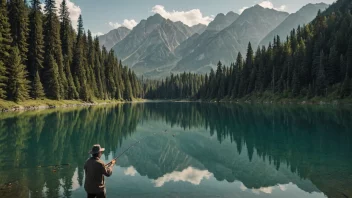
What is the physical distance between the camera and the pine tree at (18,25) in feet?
251

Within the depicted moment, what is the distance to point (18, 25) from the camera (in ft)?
255

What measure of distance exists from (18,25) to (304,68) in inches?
3842

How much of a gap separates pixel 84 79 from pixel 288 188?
9568cm

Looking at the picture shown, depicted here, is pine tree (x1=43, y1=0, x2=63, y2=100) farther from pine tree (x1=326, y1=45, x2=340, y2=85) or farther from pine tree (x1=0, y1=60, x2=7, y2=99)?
pine tree (x1=326, y1=45, x2=340, y2=85)

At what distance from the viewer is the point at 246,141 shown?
28531mm

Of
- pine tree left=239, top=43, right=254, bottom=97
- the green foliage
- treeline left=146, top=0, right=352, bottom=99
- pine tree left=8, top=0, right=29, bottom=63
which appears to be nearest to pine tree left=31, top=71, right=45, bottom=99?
the green foliage

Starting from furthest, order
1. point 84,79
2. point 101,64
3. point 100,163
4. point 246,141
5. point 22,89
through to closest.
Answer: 1. point 101,64
2. point 84,79
3. point 22,89
4. point 246,141
5. point 100,163

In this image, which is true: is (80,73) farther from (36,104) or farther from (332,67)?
(332,67)

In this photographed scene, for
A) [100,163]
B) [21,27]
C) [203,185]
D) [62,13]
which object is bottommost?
[203,185]

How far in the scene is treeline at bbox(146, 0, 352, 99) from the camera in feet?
305

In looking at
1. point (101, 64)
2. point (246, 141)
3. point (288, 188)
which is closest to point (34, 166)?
point (288, 188)

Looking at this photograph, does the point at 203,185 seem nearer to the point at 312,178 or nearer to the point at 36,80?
the point at 312,178

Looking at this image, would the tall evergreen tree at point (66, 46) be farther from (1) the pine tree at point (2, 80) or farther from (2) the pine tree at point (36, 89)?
(1) the pine tree at point (2, 80)

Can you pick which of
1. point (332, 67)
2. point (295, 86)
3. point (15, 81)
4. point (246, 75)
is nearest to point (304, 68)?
point (295, 86)
